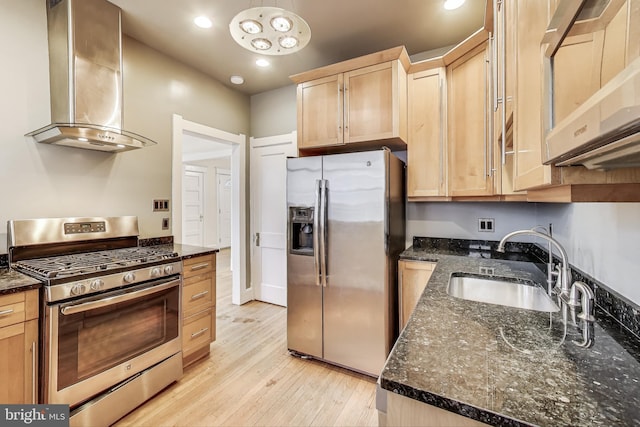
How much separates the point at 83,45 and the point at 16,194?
3.56ft

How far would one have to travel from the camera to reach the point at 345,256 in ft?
7.18

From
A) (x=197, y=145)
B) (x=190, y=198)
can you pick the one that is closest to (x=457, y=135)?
(x=197, y=145)

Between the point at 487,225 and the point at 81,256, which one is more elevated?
the point at 487,225

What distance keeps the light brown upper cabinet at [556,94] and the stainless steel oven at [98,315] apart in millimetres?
2056

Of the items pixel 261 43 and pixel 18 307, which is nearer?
pixel 18 307

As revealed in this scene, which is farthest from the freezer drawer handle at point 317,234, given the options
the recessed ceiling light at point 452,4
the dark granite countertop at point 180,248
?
the recessed ceiling light at point 452,4

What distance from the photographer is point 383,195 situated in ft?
6.68

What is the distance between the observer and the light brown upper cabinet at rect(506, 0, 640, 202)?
49cm

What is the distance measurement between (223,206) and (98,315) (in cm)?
616

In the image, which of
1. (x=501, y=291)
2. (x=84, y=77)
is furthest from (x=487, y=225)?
(x=84, y=77)

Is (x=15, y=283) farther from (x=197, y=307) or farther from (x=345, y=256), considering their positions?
(x=345, y=256)

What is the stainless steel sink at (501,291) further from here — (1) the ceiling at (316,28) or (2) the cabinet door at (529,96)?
(1) the ceiling at (316,28)

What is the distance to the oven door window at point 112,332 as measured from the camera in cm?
147

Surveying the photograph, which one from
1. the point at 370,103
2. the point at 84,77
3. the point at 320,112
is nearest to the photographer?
the point at 84,77
